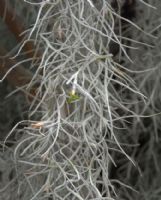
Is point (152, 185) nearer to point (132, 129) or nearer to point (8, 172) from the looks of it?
point (132, 129)

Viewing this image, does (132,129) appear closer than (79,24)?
No

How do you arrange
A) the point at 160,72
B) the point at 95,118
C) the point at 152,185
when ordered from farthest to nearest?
the point at 152,185
the point at 160,72
the point at 95,118

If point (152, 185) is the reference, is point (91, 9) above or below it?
above

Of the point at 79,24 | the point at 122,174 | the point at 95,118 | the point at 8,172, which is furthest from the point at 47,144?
the point at 122,174

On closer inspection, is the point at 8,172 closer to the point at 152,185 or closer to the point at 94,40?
the point at 152,185

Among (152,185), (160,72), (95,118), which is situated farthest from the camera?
(152,185)

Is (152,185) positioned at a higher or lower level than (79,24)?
lower

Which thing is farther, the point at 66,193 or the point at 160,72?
the point at 160,72

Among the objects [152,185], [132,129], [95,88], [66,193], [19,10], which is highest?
[19,10]

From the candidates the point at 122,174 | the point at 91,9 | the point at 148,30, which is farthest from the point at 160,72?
the point at 91,9
